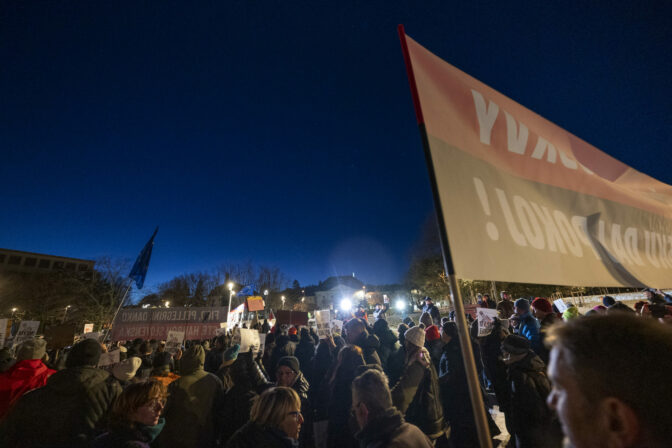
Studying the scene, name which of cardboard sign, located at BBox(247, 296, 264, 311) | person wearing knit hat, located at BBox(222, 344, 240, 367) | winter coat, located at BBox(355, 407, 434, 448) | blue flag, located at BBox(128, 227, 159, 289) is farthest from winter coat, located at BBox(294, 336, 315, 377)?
cardboard sign, located at BBox(247, 296, 264, 311)

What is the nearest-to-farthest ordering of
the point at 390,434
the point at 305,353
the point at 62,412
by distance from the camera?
the point at 390,434 → the point at 62,412 → the point at 305,353

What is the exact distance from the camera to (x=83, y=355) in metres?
3.25

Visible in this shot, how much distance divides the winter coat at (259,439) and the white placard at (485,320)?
526 centimetres

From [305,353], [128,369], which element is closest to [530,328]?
[305,353]

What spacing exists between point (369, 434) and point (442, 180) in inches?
77.1

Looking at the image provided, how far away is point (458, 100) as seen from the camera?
6.82ft

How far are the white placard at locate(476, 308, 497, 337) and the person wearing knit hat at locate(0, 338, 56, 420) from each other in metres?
7.60

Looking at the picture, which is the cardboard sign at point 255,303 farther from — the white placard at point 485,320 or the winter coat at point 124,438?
the winter coat at point 124,438

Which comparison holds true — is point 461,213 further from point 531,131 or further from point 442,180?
point 531,131

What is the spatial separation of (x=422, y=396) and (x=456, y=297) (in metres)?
3.37

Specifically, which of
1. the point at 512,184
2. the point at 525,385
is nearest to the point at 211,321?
the point at 525,385

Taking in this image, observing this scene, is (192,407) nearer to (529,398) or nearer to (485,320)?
(529,398)

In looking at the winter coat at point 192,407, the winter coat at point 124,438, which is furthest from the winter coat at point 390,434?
the winter coat at point 192,407

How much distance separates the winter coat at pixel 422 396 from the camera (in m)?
3.73
